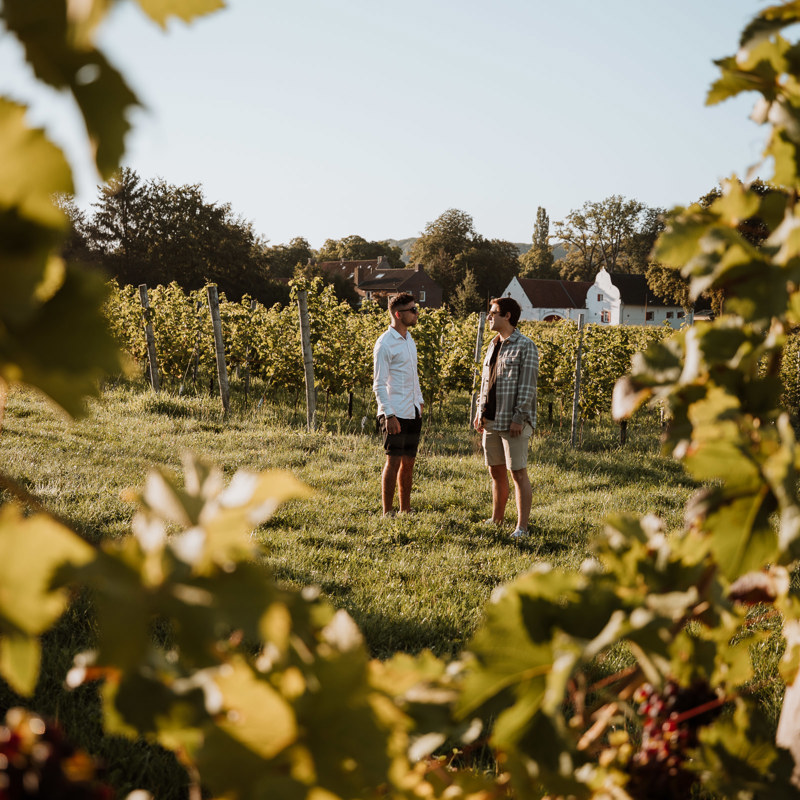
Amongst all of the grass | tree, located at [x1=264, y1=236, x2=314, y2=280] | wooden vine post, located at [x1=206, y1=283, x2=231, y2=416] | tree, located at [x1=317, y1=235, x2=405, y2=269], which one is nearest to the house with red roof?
tree, located at [x1=264, y1=236, x2=314, y2=280]

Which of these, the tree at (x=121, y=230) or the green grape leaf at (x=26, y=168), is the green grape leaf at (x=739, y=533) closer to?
the green grape leaf at (x=26, y=168)

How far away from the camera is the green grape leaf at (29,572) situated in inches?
16.1

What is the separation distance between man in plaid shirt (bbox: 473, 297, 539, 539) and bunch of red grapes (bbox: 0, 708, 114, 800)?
16.3 feet

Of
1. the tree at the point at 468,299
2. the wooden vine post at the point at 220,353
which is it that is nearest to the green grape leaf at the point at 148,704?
the wooden vine post at the point at 220,353

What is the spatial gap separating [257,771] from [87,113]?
0.50m

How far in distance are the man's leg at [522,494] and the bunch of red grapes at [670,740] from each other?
4.51 meters

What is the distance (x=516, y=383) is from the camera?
215 inches

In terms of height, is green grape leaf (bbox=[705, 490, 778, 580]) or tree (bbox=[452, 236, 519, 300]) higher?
tree (bbox=[452, 236, 519, 300])

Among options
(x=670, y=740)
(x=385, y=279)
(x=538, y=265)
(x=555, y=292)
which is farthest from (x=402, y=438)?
(x=538, y=265)

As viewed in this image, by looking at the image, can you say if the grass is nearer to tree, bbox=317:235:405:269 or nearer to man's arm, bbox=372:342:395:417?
man's arm, bbox=372:342:395:417

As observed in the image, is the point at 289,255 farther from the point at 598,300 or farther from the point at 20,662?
the point at 20,662

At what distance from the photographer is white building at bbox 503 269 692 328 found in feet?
192

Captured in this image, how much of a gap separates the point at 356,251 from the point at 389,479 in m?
78.2

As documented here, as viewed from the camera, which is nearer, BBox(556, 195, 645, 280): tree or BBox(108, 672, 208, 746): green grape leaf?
BBox(108, 672, 208, 746): green grape leaf
